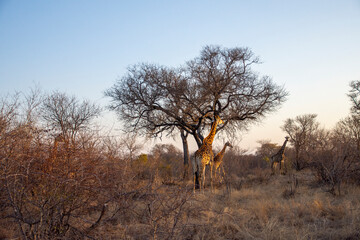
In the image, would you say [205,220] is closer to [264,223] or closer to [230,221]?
[230,221]

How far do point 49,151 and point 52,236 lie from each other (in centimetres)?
112

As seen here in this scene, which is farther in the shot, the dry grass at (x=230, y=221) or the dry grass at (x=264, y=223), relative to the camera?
the dry grass at (x=264, y=223)

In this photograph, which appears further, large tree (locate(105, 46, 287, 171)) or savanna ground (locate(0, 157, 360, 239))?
large tree (locate(105, 46, 287, 171))

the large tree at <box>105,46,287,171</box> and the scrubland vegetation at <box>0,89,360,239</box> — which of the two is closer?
the scrubland vegetation at <box>0,89,360,239</box>

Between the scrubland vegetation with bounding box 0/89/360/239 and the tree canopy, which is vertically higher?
the tree canopy

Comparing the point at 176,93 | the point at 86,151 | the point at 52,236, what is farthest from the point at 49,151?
the point at 176,93

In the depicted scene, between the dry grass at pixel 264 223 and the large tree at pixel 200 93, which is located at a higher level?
the large tree at pixel 200 93

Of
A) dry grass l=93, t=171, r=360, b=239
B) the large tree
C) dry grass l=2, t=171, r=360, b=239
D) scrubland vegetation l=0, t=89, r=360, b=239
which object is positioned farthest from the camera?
the large tree

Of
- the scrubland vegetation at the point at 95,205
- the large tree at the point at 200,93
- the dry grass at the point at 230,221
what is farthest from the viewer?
the large tree at the point at 200,93

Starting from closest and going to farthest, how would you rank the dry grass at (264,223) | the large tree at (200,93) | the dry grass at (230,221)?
the dry grass at (230,221), the dry grass at (264,223), the large tree at (200,93)

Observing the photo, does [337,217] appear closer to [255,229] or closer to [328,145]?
[255,229]

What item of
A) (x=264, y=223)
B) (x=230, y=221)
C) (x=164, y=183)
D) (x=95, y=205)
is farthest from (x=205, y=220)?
(x=164, y=183)

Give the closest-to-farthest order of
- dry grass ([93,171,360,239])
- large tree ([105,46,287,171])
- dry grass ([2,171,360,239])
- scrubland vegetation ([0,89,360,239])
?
scrubland vegetation ([0,89,360,239]), dry grass ([2,171,360,239]), dry grass ([93,171,360,239]), large tree ([105,46,287,171])

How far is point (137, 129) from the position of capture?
1255 cm
